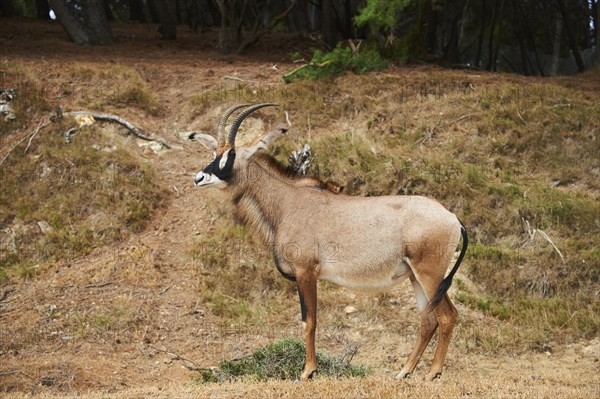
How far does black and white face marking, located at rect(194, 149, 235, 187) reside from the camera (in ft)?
34.7

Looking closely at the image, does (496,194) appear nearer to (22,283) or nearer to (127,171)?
(127,171)

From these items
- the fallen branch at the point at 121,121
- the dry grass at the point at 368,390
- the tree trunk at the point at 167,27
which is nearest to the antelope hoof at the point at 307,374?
the dry grass at the point at 368,390

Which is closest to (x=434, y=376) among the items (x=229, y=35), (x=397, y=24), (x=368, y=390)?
(x=368, y=390)

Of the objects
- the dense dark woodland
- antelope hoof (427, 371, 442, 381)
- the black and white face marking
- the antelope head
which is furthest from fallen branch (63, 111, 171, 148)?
antelope hoof (427, 371, 442, 381)

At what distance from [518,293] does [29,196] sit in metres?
9.86

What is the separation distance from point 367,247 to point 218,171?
2317 mm

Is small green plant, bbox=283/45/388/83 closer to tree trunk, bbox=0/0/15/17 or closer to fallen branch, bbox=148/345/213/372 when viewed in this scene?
fallen branch, bbox=148/345/213/372

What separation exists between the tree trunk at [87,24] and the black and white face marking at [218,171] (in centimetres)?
1425

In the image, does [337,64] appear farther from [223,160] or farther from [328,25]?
[223,160]

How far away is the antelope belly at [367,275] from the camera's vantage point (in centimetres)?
970

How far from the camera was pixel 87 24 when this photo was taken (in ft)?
77.6

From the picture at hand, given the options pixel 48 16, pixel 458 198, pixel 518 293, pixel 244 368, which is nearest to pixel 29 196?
pixel 244 368

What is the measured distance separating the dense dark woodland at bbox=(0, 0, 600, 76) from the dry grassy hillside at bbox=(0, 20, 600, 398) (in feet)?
6.36

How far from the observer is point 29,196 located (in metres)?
16.5
